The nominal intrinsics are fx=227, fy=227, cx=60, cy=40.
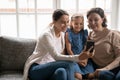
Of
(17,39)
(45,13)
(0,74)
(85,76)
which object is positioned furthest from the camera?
(45,13)

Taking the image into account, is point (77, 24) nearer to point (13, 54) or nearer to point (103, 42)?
point (103, 42)

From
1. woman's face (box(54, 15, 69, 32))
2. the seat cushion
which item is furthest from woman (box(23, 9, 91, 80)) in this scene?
the seat cushion

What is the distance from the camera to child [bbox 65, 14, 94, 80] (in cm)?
246

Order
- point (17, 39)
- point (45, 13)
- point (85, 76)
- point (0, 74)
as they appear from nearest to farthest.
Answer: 1. point (85, 76)
2. point (0, 74)
3. point (17, 39)
4. point (45, 13)

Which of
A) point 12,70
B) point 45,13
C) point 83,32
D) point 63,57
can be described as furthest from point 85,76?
point 45,13

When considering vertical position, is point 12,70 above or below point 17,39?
below

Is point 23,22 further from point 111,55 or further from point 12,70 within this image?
point 111,55

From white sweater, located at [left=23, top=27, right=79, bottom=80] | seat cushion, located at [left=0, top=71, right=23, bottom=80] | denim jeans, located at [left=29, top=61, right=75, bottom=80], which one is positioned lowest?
seat cushion, located at [left=0, top=71, right=23, bottom=80]

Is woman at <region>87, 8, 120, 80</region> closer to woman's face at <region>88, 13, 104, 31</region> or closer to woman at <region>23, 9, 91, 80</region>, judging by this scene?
woman's face at <region>88, 13, 104, 31</region>

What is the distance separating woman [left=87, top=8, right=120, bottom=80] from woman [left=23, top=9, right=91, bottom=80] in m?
0.33

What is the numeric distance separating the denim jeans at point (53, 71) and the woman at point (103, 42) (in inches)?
18.5

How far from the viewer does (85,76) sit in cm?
234

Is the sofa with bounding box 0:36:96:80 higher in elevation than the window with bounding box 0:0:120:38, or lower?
lower

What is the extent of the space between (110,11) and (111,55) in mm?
942
